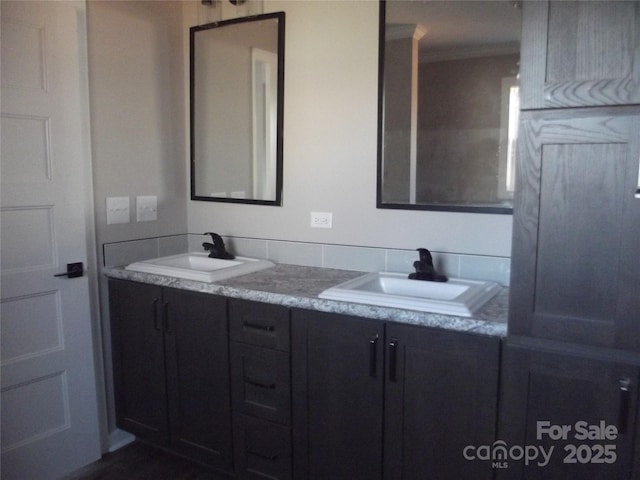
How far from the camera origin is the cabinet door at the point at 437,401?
167cm

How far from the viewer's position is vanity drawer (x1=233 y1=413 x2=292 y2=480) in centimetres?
209

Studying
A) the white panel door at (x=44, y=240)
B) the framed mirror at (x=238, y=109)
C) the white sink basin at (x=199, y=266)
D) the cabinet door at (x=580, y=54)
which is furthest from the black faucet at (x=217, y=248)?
the cabinet door at (x=580, y=54)

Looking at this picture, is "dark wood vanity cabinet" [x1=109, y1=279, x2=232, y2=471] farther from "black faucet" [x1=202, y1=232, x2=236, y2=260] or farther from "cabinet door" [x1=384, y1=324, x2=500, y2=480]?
"cabinet door" [x1=384, y1=324, x2=500, y2=480]

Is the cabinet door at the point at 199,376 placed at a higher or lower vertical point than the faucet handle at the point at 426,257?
lower

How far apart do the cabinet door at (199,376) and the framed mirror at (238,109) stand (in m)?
0.72

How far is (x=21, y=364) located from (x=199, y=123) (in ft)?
4.79

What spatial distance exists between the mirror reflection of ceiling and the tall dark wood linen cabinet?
2.07 ft

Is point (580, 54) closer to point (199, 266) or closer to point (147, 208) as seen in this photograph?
point (199, 266)

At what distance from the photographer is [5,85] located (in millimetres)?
2115

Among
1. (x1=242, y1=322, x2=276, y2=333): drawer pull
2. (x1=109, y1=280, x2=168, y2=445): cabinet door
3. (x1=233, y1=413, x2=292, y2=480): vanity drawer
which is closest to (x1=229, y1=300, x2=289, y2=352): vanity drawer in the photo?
(x1=242, y1=322, x2=276, y2=333): drawer pull

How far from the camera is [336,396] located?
6.35ft

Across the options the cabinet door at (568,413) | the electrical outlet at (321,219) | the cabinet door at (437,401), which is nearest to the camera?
the cabinet door at (568,413)

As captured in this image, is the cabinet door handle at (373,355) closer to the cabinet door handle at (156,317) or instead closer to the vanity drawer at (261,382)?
the vanity drawer at (261,382)

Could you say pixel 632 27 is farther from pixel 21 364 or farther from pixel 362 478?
pixel 21 364
